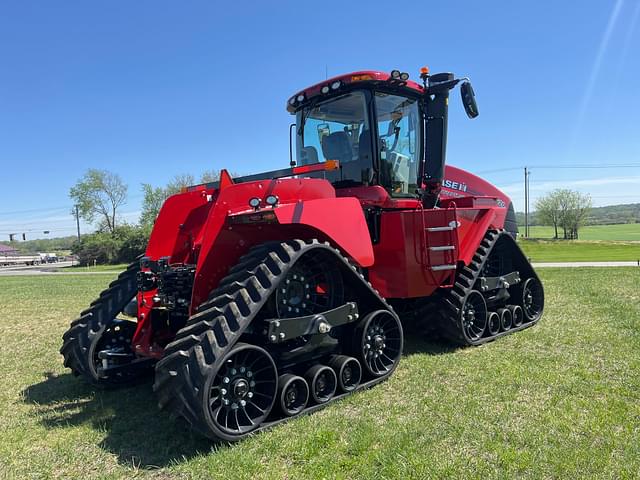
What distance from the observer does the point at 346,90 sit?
5.92 metres

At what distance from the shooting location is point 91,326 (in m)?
5.12

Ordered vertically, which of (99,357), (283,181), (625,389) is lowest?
(625,389)

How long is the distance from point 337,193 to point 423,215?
3.60 feet

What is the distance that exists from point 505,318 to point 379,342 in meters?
3.20

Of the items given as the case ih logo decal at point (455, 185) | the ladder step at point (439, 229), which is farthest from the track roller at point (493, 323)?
the case ih logo decal at point (455, 185)

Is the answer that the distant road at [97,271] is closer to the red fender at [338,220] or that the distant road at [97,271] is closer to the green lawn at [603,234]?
the red fender at [338,220]

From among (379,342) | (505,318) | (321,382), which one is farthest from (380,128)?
(505,318)

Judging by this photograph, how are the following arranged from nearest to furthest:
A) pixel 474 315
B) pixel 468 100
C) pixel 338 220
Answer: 1. pixel 338 220
2. pixel 468 100
3. pixel 474 315

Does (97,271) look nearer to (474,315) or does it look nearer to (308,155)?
(308,155)

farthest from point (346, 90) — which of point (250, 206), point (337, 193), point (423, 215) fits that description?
point (250, 206)

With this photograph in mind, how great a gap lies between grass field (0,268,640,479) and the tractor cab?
7.68 feet

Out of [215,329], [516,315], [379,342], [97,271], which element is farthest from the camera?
[97,271]

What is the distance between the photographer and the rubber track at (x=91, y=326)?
5.00 metres

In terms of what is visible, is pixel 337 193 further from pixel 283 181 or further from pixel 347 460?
pixel 347 460
